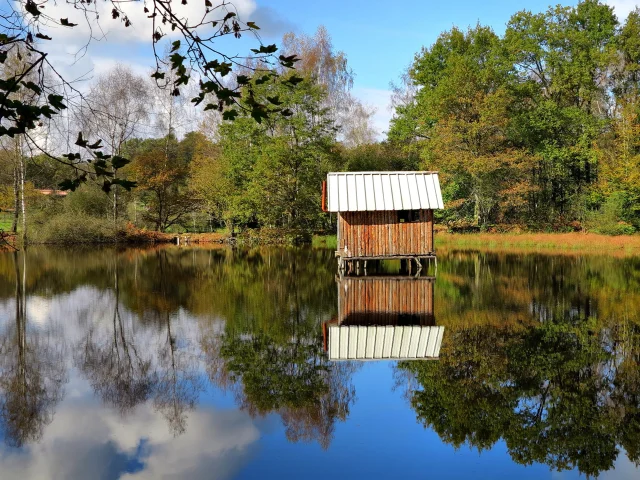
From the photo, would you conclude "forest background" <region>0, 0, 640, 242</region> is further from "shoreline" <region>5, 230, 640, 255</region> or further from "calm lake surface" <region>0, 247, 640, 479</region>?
"calm lake surface" <region>0, 247, 640, 479</region>

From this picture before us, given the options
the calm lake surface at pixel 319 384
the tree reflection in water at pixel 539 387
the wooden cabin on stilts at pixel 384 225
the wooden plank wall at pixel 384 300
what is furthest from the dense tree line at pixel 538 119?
the tree reflection in water at pixel 539 387

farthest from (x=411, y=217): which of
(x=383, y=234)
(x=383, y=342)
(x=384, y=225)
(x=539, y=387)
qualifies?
(x=539, y=387)

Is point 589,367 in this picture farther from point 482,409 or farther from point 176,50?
point 176,50

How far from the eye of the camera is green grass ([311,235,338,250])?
125ft

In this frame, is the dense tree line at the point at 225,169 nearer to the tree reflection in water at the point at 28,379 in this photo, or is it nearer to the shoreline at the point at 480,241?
the shoreline at the point at 480,241

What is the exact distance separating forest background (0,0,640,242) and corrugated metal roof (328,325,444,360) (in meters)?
26.0

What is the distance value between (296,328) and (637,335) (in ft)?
23.5

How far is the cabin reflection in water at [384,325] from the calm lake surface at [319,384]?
0.08m

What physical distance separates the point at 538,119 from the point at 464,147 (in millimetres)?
5708

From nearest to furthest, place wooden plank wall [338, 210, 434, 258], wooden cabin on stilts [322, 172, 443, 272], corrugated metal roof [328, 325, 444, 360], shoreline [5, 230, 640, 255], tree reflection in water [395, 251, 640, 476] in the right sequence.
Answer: tree reflection in water [395, 251, 640, 476]
corrugated metal roof [328, 325, 444, 360]
wooden cabin on stilts [322, 172, 443, 272]
wooden plank wall [338, 210, 434, 258]
shoreline [5, 230, 640, 255]

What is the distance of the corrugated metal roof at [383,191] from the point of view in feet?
76.5

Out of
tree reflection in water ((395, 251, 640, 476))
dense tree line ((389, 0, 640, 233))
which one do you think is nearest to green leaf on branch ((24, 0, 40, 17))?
tree reflection in water ((395, 251, 640, 476))

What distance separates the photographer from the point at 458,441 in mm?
7242

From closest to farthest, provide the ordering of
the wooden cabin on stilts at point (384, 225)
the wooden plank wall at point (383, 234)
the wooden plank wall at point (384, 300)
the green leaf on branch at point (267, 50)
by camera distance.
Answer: the green leaf on branch at point (267, 50) → the wooden plank wall at point (384, 300) → the wooden cabin on stilts at point (384, 225) → the wooden plank wall at point (383, 234)
